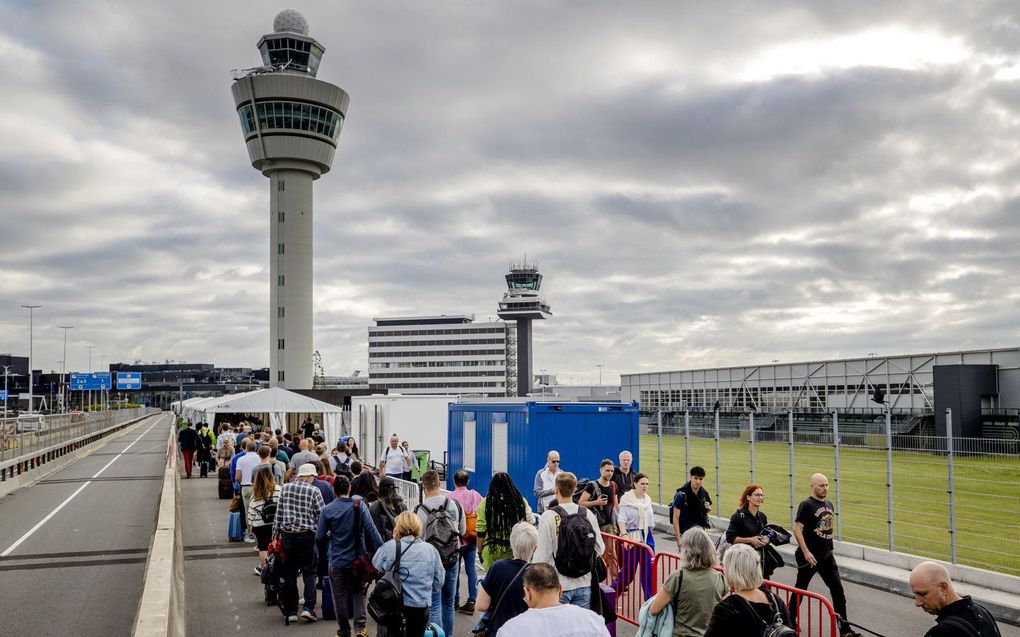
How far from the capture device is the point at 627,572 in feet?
32.6

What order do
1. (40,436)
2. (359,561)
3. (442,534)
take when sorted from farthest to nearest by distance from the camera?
(40,436)
(359,561)
(442,534)

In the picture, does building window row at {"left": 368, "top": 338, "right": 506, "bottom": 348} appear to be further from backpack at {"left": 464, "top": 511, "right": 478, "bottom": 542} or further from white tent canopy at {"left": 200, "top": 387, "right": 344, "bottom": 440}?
backpack at {"left": 464, "top": 511, "right": 478, "bottom": 542}

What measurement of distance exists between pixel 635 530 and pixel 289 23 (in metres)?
93.8

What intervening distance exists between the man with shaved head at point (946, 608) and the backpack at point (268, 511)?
8884mm

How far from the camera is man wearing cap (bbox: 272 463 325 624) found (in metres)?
9.73

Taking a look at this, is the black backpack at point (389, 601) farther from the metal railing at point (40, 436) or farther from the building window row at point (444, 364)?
the building window row at point (444, 364)

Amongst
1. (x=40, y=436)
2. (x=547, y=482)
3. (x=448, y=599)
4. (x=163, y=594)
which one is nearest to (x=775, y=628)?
(x=448, y=599)

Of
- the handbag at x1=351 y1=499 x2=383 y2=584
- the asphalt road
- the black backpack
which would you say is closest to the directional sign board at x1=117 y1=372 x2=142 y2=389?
the asphalt road

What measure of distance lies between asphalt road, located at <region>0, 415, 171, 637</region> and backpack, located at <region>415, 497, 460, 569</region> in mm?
4661

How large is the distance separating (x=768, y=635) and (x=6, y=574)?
1349cm

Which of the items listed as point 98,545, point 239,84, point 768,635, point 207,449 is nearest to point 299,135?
point 239,84

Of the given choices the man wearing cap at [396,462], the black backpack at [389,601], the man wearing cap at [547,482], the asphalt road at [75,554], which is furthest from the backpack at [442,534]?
the man wearing cap at [396,462]

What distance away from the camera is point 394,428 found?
26.7m

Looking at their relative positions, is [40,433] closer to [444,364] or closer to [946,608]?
[946,608]
